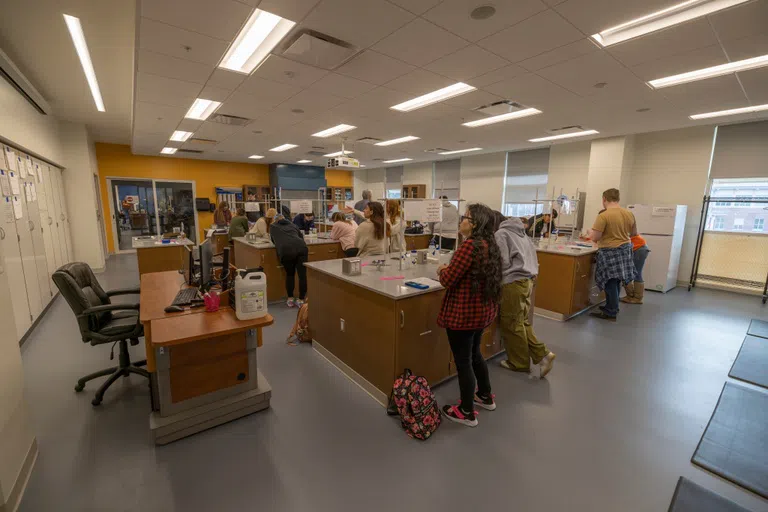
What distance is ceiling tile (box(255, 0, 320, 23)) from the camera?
2234mm

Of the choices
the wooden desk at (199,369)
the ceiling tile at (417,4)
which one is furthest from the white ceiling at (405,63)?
the wooden desk at (199,369)

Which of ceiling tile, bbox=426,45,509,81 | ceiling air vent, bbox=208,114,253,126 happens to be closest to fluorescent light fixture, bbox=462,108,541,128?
ceiling tile, bbox=426,45,509,81

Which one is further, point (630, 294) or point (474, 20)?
point (630, 294)

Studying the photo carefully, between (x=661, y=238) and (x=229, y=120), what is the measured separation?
7.86m

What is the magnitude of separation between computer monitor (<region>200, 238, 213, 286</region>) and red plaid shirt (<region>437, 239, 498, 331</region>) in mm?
1746

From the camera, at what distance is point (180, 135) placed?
269 inches

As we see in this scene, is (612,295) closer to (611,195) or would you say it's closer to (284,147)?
(611,195)

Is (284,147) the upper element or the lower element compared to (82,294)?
upper

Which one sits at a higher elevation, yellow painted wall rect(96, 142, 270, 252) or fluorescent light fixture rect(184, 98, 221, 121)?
fluorescent light fixture rect(184, 98, 221, 121)

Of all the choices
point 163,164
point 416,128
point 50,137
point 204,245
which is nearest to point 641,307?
point 416,128

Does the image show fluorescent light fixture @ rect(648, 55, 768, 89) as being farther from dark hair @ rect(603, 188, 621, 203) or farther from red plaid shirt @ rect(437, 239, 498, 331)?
red plaid shirt @ rect(437, 239, 498, 331)

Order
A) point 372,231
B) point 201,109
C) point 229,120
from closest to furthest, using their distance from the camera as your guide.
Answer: point 372,231, point 201,109, point 229,120

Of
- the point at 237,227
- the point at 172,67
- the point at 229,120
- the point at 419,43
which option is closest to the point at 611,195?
the point at 419,43

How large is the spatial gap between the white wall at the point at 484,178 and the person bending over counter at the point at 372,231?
18.8 ft
